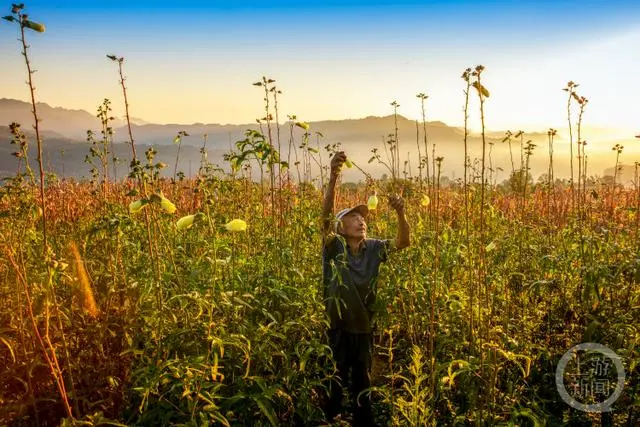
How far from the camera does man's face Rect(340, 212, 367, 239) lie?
348 centimetres

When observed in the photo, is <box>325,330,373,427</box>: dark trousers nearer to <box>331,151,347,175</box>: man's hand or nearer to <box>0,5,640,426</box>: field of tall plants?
<box>0,5,640,426</box>: field of tall plants

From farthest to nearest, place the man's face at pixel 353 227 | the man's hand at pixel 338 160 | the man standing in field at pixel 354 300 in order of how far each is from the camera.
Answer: the man's face at pixel 353 227 → the man standing in field at pixel 354 300 → the man's hand at pixel 338 160

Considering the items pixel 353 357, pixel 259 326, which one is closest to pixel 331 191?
pixel 259 326

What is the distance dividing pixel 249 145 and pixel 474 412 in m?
2.24

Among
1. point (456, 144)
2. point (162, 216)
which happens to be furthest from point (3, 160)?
point (456, 144)

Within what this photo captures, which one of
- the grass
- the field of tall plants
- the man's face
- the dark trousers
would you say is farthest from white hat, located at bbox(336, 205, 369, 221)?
the dark trousers

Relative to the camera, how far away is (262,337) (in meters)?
2.57

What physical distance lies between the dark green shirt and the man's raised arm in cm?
21

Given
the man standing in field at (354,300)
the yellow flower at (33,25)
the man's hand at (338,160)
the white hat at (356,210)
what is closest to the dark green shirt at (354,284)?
the man standing in field at (354,300)

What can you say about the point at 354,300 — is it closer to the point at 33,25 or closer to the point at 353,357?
the point at 353,357

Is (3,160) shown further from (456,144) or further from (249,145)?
(456,144)

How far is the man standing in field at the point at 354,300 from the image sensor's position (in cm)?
323

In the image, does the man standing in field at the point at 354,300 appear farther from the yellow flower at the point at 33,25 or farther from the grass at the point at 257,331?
the yellow flower at the point at 33,25

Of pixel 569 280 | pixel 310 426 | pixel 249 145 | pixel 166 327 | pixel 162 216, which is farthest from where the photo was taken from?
pixel 162 216
